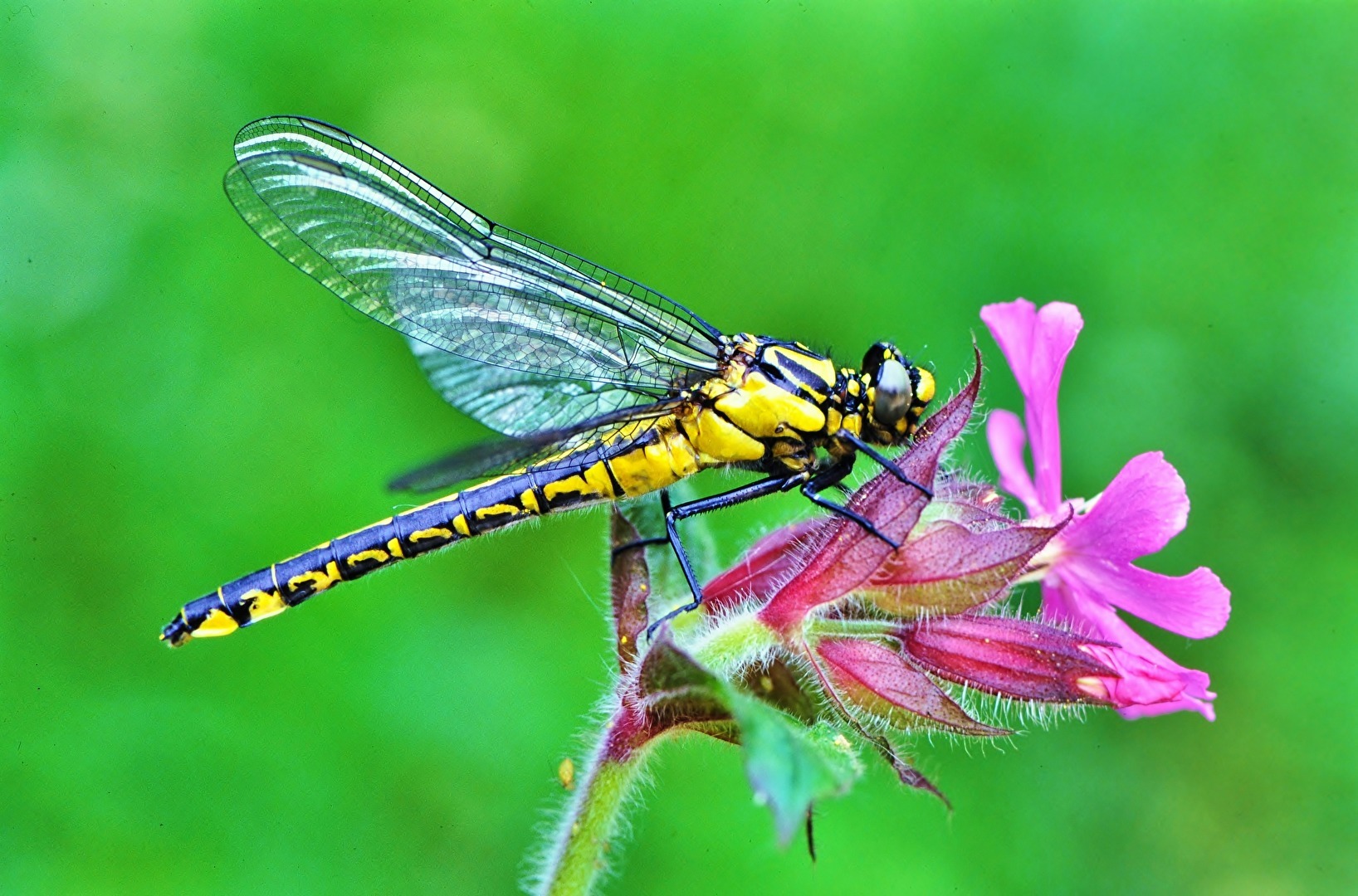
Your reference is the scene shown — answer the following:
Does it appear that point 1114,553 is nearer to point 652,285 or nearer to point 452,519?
point 452,519

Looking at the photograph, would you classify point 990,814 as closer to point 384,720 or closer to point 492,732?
point 492,732

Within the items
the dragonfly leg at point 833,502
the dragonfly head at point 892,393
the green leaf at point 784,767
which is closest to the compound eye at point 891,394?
the dragonfly head at point 892,393

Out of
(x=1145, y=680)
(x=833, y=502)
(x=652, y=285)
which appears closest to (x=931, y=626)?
(x=833, y=502)

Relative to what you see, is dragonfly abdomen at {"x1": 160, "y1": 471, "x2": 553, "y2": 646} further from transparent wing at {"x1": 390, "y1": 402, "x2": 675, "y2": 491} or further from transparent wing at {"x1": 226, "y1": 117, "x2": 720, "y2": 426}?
transparent wing at {"x1": 226, "y1": 117, "x2": 720, "y2": 426}

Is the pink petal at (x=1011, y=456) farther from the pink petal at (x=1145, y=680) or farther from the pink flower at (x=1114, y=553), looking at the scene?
the pink petal at (x=1145, y=680)

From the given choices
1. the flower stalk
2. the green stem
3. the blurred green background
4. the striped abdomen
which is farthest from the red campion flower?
the blurred green background

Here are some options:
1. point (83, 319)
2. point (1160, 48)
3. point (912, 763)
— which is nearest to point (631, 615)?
point (912, 763)

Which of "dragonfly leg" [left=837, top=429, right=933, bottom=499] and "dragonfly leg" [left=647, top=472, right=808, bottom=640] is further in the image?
"dragonfly leg" [left=647, top=472, right=808, bottom=640]
